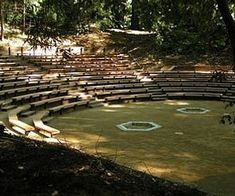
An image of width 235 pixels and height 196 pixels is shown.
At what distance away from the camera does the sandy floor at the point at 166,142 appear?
983 centimetres

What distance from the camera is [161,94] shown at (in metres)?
22.1

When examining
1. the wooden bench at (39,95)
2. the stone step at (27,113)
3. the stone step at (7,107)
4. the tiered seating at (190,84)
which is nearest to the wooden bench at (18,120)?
the stone step at (27,113)

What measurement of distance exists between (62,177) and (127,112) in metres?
14.0

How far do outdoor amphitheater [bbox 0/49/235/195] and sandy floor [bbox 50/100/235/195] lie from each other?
22 millimetres

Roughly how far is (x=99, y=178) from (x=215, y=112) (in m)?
14.6

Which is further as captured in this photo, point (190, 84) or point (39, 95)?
Result: point (190, 84)

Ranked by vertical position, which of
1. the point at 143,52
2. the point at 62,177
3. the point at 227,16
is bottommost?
the point at 62,177

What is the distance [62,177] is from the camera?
4.25 meters

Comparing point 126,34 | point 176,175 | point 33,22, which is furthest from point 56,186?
point 126,34

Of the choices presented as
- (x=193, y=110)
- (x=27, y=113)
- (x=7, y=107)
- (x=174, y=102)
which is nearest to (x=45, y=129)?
(x=27, y=113)

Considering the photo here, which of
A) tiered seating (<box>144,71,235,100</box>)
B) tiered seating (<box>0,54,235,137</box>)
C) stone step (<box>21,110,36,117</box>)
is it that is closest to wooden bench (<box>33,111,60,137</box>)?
stone step (<box>21,110,36,117</box>)

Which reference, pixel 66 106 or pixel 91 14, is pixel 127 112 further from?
pixel 91 14

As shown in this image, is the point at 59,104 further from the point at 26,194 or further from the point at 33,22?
the point at 26,194

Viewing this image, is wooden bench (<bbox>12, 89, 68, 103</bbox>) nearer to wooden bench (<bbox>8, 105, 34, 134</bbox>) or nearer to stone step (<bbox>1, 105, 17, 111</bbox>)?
stone step (<bbox>1, 105, 17, 111</bbox>)
